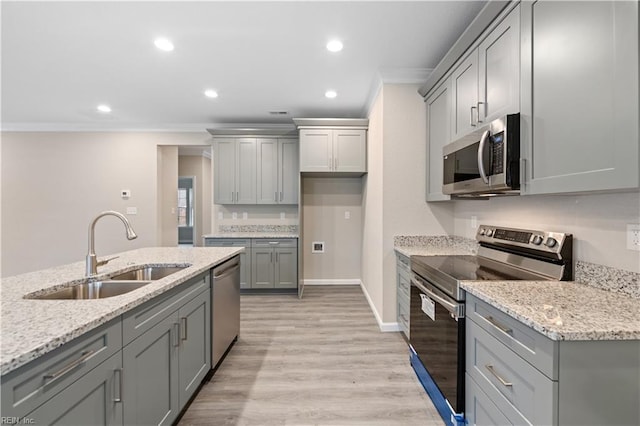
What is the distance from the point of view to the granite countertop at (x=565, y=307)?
92 centimetres

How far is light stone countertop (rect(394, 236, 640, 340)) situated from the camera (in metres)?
0.93

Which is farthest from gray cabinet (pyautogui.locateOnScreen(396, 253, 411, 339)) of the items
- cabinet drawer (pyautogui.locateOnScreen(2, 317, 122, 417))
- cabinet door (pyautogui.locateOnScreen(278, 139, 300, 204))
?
cabinet door (pyautogui.locateOnScreen(278, 139, 300, 204))

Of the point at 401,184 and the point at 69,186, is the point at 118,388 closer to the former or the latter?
the point at 401,184

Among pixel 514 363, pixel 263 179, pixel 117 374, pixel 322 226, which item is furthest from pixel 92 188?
pixel 514 363

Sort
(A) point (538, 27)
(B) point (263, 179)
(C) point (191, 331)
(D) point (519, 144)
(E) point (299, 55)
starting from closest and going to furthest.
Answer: (A) point (538, 27) → (D) point (519, 144) → (C) point (191, 331) → (E) point (299, 55) → (B) point (263, 179)

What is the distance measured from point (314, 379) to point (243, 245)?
8.19ft

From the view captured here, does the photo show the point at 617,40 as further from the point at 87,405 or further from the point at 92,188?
the point at 92,188

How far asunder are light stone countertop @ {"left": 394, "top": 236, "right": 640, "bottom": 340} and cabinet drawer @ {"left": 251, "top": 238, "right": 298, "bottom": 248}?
3.01 metres

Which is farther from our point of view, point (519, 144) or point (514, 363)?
point (519, 144)

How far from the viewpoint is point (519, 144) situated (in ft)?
5.08

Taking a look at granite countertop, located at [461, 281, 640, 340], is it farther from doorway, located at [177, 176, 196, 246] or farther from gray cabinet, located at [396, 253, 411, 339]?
doorway, located at [177, 176, 196, 246]

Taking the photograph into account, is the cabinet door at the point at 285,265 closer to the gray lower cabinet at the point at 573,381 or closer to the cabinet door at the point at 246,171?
the cabinet door at the point at 246,171

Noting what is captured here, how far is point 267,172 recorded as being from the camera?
4586 mm

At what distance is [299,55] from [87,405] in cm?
283
